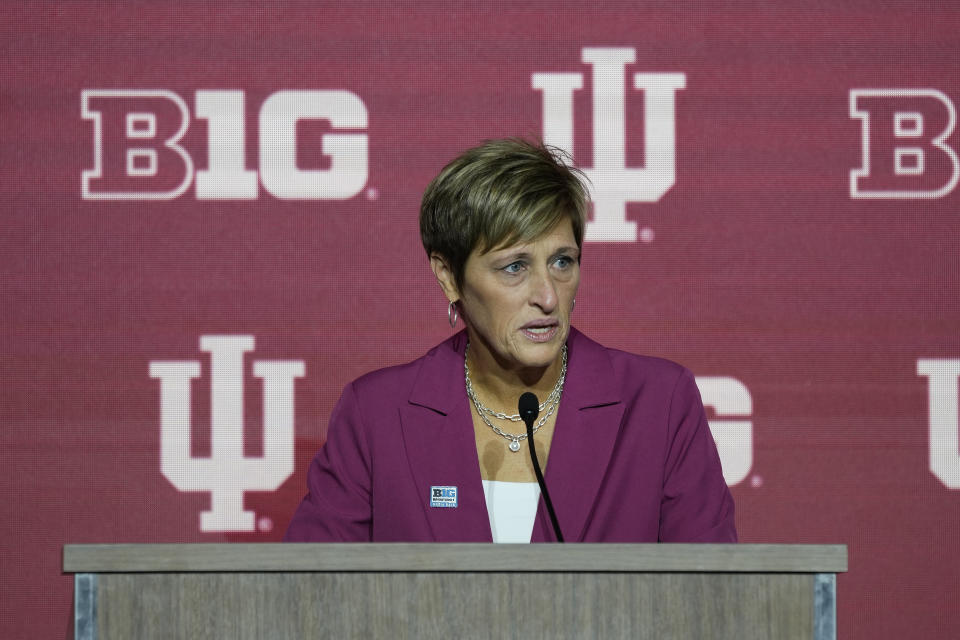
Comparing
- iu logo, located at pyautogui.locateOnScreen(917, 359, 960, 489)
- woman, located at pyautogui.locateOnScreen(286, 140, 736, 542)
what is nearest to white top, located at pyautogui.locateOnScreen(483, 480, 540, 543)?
woman, located at pyautogui.locateOnScreen(286, 140, 736, 542)

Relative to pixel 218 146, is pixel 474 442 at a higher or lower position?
lower

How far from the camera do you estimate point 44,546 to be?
2652mm

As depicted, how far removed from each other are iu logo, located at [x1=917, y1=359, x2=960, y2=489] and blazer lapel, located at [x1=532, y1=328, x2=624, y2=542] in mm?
1117

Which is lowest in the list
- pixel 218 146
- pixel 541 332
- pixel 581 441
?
pixel 581 441

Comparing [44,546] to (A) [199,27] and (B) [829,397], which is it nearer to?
(A) [199,27]

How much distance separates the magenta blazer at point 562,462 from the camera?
5.63ft

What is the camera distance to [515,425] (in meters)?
1.86

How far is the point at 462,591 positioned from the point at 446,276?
0.87 meters

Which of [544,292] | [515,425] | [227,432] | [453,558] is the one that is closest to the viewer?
[453,558]

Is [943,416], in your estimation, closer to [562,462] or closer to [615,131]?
[615,131]

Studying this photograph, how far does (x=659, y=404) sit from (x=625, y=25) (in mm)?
1152

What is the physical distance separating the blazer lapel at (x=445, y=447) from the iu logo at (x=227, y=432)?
82 centimetres

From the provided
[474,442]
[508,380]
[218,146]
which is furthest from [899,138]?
[218,146]

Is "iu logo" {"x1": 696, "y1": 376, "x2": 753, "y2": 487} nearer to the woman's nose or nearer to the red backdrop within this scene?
the red backdrop
